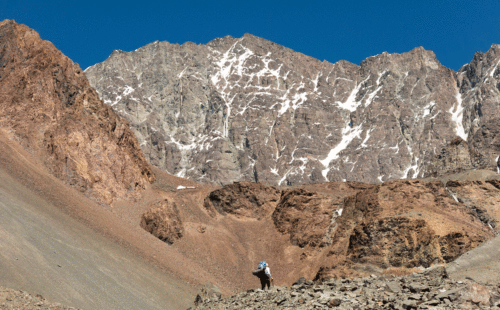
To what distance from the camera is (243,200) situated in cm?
7419

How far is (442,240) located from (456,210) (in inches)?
425

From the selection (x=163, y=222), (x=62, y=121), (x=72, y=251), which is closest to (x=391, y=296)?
(x=72, y=251)

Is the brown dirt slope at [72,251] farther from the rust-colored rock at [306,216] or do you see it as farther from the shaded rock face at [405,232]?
the rust-colored rock at [306,216]

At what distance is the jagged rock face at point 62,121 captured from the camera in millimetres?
56812

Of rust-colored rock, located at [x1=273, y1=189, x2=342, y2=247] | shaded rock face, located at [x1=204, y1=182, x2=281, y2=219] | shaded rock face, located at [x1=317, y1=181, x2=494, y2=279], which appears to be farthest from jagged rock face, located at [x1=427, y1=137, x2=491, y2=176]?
shaded rock face, located at [x1=317, y1=181, x2=494, y2=279]

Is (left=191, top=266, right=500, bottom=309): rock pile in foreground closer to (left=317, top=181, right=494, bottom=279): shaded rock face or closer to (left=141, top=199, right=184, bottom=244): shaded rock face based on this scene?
(left=317, top=181, right=494, bottom=279): shaded rock face

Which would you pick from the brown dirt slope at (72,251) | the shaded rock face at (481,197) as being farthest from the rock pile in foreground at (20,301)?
the shaded rock face at (481,197)

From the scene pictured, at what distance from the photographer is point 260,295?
18.5m

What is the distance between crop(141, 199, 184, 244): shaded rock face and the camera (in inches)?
2303

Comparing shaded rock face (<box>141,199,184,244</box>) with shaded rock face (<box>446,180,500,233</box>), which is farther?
shaded rock face (<box>446,180,500,233</box>)

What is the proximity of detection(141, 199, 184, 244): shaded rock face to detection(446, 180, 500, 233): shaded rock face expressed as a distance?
35.7 m

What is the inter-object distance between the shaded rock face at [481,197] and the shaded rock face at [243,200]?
1009 inches

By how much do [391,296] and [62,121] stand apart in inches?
2211

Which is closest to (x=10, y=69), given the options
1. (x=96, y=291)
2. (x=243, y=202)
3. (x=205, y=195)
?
(x=205, y=195)
